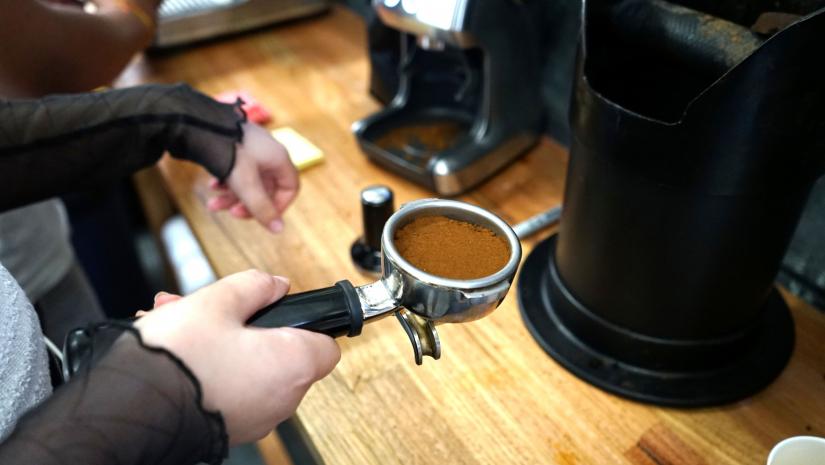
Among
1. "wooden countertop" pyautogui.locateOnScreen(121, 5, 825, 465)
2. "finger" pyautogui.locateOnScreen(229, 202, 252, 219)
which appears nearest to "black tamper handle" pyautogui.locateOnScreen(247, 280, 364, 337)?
"wooden countertop" pyautogui.locateOnScreen(121, 5, 825, 465)

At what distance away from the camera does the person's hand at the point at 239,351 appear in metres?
0.38

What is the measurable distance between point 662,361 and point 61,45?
70 centimetres

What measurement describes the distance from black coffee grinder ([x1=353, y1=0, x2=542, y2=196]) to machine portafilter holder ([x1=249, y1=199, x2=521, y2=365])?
34cm

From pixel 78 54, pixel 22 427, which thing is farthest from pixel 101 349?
pixel 78 54

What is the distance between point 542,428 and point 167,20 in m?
0.93

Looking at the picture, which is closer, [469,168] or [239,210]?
[239,210]

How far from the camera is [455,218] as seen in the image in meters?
0.46

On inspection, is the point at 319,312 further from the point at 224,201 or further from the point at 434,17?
the point at 434,17

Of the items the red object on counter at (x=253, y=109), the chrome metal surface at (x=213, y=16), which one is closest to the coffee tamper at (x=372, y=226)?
the red object on counter at (x=253, y=109)

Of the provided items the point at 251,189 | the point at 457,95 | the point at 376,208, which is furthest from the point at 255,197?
the point at 457,95

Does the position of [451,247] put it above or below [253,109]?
above

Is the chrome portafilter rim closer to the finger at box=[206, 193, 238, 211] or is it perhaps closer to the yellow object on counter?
the finger at box=[206, 193, 238, 211]

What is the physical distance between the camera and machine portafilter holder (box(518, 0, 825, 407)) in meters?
0.41

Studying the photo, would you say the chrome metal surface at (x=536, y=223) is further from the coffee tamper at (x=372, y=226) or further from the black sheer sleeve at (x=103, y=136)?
the black sheer sleeve at (x=103, y=136)
